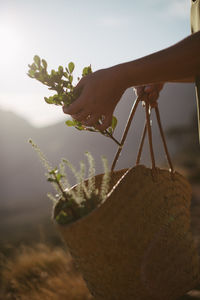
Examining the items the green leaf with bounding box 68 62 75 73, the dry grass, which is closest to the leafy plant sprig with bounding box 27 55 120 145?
the green leaf with bounding box 68 62 75 73

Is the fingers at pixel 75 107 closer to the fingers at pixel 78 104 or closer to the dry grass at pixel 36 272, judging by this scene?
the fingers at pixel 78 104

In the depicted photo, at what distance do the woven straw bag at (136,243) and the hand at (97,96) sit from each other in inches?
8.3

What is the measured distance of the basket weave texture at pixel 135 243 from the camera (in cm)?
87

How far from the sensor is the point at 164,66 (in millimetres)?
880

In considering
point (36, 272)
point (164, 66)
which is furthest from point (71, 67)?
point (36, 272)

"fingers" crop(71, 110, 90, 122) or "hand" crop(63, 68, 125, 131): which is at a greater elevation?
"hand" crop(63, 68, 125, 131)

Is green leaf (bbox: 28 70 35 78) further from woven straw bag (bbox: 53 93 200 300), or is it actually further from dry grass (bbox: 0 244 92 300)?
dry grass (bbox: 0 244 92 300)

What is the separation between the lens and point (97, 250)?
89 centimetres

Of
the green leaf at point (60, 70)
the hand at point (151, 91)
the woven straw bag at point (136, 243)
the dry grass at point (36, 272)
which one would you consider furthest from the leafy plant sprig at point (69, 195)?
the dry grass at point (36, 272)

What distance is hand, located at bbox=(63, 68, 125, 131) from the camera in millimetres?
908

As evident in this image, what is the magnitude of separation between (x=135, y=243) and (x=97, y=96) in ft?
1.46

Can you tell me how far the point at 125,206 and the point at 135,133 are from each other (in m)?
33.0

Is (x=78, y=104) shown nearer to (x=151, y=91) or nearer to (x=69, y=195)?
(x=69, y=195)

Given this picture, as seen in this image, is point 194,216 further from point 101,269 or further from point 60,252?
point 101,269
